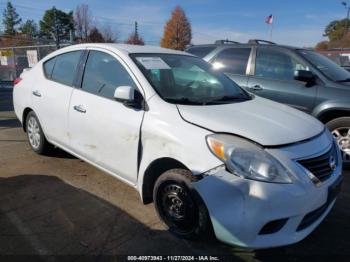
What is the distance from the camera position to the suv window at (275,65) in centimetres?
525

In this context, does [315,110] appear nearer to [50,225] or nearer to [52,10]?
[50,225]

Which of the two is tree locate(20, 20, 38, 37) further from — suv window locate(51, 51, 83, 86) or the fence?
suv window locate(51, 51, 83, 86)

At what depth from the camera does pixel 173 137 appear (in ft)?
9.04

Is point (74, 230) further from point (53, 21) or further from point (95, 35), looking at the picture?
point (53, 21)

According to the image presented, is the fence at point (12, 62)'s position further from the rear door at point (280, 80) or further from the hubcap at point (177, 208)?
the hubcap at point (177, 208)

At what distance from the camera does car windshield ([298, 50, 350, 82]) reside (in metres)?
5.03

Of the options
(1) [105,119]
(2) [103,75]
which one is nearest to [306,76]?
(2) [103,75]

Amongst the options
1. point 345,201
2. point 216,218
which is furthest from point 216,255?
point 345,201

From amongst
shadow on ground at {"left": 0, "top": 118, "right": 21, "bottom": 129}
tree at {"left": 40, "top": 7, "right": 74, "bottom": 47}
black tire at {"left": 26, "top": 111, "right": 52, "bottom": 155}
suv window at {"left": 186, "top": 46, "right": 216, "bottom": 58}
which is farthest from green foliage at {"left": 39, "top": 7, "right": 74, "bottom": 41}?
black tire at {"left": 26, "top": 111, "right": 52, "bottom": 155}

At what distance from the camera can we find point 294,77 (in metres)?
5.12

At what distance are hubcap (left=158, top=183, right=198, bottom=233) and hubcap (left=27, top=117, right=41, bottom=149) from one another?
261 centimetres

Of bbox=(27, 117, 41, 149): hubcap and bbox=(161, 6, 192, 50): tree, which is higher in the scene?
bbox=(161, 6, 192, 50): tree

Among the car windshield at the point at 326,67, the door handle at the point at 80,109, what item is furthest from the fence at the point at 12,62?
the car windshield at the point at 326,67

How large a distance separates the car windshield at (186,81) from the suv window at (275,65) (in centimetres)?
173
